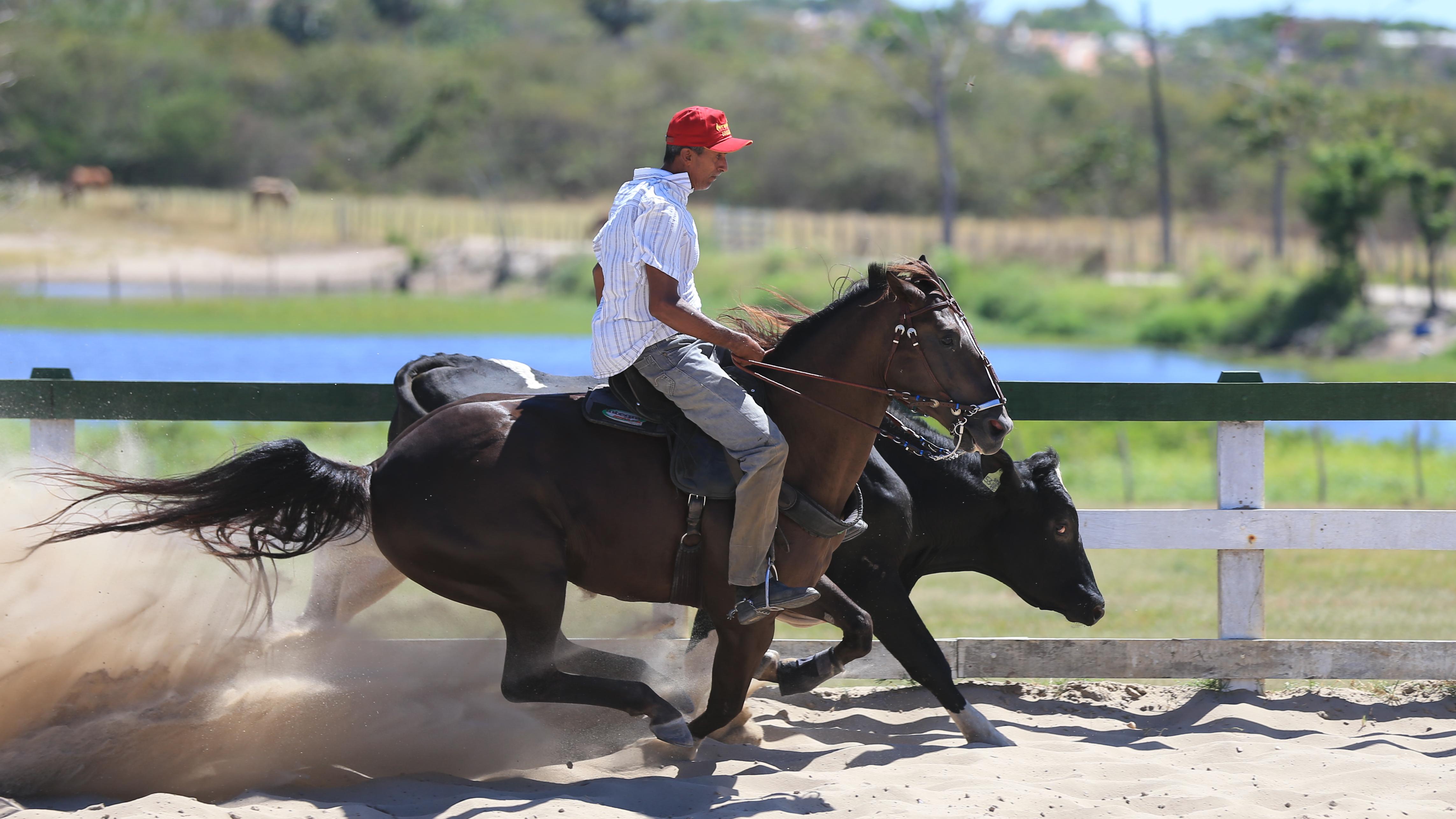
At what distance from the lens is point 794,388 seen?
5.02 m

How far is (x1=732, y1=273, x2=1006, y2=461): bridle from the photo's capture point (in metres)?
4.68

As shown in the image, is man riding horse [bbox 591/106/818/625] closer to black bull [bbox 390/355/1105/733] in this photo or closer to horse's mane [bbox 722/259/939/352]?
horse's mane [bbox 722/259/939/352]

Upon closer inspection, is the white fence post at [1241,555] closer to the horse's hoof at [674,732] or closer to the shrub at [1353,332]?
the horse's hoof at [674,732]

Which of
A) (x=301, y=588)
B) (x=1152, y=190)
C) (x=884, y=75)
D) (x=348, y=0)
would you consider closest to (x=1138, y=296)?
(x=1152, y=190)

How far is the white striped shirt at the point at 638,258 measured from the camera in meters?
4.66

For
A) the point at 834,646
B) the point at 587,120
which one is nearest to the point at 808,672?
the point at 834,646

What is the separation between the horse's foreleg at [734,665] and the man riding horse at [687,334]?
0.63 feet

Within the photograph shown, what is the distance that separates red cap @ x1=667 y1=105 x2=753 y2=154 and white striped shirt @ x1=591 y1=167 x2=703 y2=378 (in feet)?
0.40

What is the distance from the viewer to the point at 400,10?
108 meters

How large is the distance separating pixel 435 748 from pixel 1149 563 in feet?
25.3

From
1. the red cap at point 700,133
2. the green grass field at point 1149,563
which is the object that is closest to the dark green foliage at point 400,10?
the green grass field at point 1149,563

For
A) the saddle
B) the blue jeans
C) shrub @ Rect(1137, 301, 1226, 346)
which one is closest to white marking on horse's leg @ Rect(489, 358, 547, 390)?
the saddle

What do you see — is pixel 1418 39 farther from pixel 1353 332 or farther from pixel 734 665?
pixel 734 665

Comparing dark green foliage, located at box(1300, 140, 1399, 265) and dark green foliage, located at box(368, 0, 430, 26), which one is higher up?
dark green foliage, located at box(368, 0, 430, 26)
